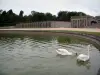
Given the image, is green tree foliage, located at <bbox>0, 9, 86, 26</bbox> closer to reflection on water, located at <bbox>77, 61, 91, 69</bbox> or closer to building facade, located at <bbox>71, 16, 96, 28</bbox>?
building facade, located at <bbox>71, 16, 96, 28</bbox>

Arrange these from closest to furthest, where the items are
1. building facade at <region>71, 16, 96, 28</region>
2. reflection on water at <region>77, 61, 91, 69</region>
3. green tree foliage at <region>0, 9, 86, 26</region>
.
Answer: reflection on water at <region>77, 61, 91, 69</region> < building facade at <region>71, 16, 96, 28</region> < green tree foliage at <region>0, 9, 86, 26</region>

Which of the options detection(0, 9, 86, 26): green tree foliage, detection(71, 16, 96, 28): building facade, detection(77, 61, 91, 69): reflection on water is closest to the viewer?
detection(77, 61, 91, 69): reflection on water

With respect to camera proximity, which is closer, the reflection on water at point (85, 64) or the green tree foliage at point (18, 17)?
the reflection on water at point (85, 64)

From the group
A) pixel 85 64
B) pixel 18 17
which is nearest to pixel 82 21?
pixel 18 17

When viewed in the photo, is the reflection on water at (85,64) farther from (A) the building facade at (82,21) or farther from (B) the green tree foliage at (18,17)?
(B) the green tree foliage at (18,17)

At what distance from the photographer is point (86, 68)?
490 inches

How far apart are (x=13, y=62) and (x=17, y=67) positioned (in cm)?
142

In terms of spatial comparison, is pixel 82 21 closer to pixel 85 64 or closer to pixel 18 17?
pixel 18 17

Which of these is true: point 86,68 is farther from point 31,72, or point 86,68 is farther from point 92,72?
point 31,72

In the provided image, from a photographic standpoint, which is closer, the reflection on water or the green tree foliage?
the reflection on water

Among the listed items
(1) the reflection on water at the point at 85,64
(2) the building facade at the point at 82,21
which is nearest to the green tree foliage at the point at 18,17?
(2) the building facade at the point at 82,21

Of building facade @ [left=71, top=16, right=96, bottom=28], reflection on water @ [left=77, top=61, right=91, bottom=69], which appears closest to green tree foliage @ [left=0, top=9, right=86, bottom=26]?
building facade @ [left=71, top=16, right=96, bottom=28]

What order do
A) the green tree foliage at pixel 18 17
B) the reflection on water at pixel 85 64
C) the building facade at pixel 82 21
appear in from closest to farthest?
the reflection on water at pixel 85 64
the building facade at pixel 82 21
the green tree foliage at pixel 18 17

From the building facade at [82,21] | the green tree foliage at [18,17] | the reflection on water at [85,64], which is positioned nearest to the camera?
the reflection on water at [85,64]
